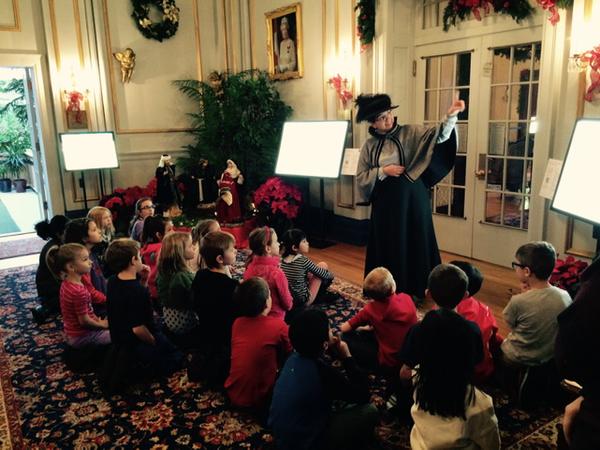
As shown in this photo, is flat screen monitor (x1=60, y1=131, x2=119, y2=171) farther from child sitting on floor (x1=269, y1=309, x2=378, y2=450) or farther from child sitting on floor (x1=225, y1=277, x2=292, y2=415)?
child sitting on floor (x1=269, y1=309, x2=378, y2=450)

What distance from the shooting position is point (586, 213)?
285cm

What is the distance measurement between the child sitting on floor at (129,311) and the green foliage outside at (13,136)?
1012cm

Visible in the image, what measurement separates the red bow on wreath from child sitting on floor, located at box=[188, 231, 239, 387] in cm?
440

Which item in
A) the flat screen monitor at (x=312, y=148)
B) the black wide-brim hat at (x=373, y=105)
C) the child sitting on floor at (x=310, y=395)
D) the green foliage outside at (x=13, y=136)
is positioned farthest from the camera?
the green foliage outside at (x=13, y=136)

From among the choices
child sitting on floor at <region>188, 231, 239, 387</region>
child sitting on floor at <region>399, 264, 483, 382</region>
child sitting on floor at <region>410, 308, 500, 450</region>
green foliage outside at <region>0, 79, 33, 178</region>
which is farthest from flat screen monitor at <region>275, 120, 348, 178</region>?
green foliage outside at <region>0, 79, 33, 178</region>

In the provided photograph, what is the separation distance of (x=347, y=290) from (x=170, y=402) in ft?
6.12

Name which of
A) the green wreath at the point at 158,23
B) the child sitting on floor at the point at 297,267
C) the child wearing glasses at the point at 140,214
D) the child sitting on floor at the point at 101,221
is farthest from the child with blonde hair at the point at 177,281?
the green wreath at the point at 158,23

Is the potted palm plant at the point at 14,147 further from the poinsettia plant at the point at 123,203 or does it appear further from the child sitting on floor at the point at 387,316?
the child sitting on floor at the point at 387,316

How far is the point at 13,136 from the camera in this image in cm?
1137

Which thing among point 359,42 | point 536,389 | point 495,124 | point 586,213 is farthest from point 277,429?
point 359,42

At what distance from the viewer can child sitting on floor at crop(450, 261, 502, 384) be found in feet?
7.74

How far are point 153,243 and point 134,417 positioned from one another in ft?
4.74

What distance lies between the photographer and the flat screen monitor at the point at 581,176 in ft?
9.23

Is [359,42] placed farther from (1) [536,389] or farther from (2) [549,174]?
(1) [536,389]
